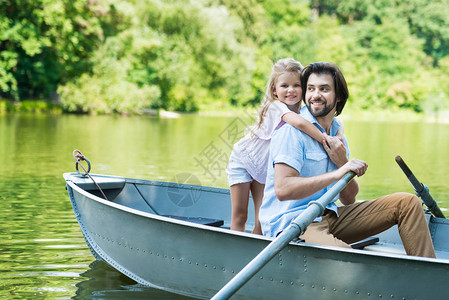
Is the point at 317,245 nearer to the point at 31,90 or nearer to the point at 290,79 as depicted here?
the point at 290,79

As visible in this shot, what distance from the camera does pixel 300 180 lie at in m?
3.30

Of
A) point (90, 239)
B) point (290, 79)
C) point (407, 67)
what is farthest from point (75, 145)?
point (407, 67)

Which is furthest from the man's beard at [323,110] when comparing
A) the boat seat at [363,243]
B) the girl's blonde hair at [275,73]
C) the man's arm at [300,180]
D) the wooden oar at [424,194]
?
the boat seat at [363,243]

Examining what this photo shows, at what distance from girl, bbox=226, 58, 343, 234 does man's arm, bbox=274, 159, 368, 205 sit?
1.67 ft

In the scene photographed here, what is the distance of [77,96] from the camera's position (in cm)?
2944

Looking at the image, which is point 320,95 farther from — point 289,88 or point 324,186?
point 289,88

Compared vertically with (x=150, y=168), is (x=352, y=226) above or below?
above

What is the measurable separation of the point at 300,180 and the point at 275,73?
3.62 feet

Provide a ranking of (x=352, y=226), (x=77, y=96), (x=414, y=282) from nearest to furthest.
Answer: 1. (x=414, y=282)
2. (x=352, y=226)
3. (x=77, y=96)

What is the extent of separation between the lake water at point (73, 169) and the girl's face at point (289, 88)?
→ 1.53 metres

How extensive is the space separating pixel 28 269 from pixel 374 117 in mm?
41438

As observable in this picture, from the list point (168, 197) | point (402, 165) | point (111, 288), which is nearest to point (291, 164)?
point (402, 165)

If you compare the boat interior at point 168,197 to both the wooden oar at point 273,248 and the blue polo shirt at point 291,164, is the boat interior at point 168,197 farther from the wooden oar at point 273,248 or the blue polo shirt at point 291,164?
the wooden oar at point 273,248

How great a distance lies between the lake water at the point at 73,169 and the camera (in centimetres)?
459
